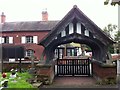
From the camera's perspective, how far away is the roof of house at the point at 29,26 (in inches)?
1646

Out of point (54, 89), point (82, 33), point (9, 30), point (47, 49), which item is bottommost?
point (54, 89)

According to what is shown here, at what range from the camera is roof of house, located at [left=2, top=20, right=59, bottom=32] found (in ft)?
137

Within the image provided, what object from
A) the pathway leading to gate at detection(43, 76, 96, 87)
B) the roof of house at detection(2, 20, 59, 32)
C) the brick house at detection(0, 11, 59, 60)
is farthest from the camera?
the roof of house at detection(2, 20, 59, 32)

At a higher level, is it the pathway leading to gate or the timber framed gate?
the timber framed gate

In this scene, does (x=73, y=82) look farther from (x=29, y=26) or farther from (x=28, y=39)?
(x=29, y=26)

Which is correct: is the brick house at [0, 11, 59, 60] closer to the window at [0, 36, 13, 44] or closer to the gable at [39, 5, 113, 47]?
the window at [0, 36, 13, 44]

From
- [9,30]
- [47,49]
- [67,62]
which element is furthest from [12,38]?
[47,49]

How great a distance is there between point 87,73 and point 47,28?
24.5m

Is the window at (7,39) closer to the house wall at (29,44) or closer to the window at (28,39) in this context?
the house wall at (29,44)

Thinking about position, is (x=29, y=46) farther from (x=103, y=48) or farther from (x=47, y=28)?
(x=103, y=48)

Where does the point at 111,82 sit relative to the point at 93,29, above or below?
below

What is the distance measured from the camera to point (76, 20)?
42.4 ft

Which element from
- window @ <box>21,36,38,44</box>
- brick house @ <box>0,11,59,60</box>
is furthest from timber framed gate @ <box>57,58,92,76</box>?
window @ <box>21,36,38,44</box>

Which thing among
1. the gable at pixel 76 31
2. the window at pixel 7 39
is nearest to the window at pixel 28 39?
the window at pixel 7 39
